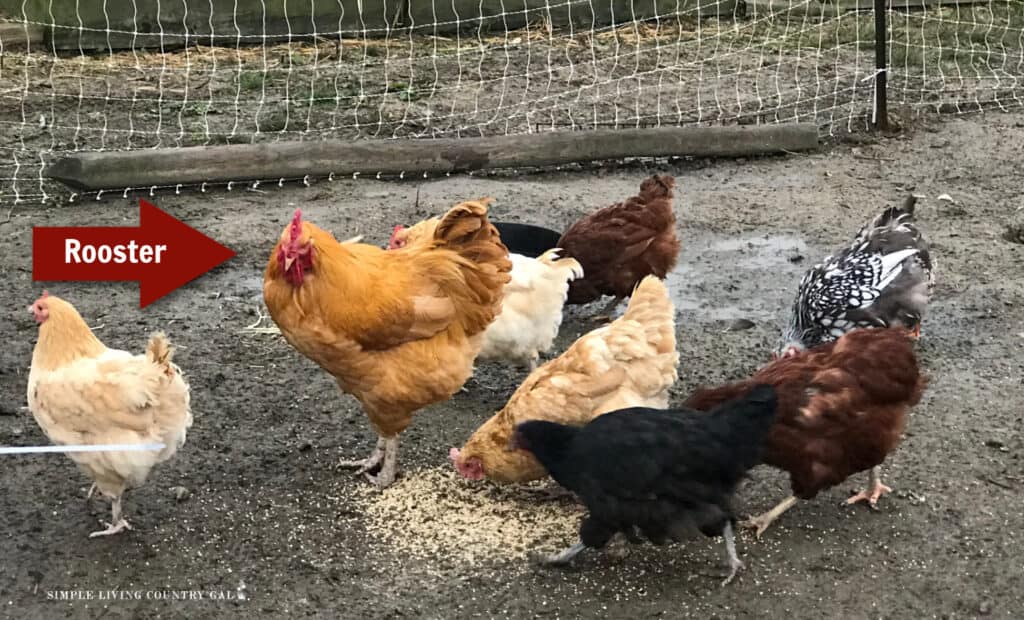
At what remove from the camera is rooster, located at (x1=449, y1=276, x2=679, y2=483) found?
14.5ft

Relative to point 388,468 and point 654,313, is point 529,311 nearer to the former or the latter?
point 654,313

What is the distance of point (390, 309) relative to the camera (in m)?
4.49

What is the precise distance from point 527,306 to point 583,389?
0.94 m

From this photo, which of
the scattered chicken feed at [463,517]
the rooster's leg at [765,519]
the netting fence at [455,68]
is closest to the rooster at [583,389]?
the scattered chicken feed at [463,517]

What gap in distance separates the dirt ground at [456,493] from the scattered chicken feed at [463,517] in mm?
11

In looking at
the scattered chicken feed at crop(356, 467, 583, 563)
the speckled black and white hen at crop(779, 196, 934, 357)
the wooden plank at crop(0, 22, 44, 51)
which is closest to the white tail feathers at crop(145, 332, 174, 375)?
the scattered chicken feed at crop(356, 467, 583, 563)

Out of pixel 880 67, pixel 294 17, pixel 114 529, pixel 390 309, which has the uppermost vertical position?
pixel 294 17

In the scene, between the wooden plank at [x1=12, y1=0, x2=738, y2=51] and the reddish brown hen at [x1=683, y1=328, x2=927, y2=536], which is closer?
the reddish brown hen at [x1=683, y1=328, x2=927, y2=536]

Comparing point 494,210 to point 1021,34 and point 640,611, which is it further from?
point 1021,34

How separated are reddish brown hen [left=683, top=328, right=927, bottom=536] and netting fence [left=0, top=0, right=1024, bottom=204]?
4.99 meters

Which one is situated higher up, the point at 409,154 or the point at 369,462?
the point at 409,154

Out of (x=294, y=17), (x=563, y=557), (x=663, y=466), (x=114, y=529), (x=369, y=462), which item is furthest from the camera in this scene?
(x=294, y=17)

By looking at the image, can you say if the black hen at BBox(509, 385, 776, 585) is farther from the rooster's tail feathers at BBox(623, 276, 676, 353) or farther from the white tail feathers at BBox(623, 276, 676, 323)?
the white tail feathers at BBox(623, 276, 676, 323)

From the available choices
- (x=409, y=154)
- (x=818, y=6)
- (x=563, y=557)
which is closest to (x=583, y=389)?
(x=563, y=557)
